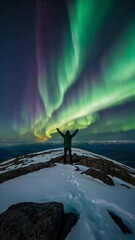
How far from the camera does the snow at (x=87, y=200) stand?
20.9 ft

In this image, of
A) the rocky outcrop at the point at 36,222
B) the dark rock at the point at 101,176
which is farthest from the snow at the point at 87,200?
the dark rock at the point at 101,176

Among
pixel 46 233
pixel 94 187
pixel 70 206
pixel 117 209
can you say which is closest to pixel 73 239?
pixel 46 233

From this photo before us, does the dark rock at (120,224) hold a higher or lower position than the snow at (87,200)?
lower

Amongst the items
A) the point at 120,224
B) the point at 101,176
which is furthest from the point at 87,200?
the point at 101,176

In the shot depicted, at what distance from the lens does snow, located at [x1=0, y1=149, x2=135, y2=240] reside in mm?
6381

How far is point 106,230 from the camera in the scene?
6441 millimetres

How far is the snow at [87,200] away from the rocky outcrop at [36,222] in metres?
0.42

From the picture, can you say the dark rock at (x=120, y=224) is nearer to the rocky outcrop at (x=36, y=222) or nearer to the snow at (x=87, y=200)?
the snow at (x=87, y=200)

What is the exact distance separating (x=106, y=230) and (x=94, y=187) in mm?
4554

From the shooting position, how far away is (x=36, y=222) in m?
6.18

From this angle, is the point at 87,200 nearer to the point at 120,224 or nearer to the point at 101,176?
the point at 120,224

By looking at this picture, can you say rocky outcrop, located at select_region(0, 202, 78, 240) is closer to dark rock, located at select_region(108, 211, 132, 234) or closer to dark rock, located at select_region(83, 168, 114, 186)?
dark rock, located at select_region(108, 211, 132, 234)

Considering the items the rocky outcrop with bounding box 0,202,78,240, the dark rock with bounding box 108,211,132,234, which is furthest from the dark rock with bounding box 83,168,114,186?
the rocky outcrop with bounding box 0,202,78,240

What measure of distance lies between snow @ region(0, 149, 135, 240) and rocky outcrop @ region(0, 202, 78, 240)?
42cm
